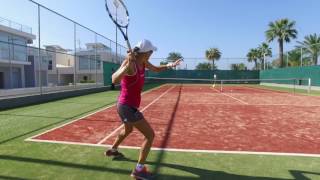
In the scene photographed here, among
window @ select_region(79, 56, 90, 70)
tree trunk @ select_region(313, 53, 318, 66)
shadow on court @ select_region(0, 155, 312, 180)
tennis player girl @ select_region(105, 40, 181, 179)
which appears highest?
tree trunk @ select_region(313, 53, 318, 66)

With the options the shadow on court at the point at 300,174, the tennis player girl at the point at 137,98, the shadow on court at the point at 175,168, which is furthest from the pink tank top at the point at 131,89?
the shadow on court at the point at 300,174

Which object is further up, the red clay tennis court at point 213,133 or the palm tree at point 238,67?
the palm tree at point 238,67

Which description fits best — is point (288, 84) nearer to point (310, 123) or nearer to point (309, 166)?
point (310, 123)

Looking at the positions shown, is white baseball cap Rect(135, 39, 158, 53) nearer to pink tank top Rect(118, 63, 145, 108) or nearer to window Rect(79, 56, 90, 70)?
pink tank top Rect(118, 63, 145, 108)

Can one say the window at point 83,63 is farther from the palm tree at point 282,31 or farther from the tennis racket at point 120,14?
the palm tree at point 282,31

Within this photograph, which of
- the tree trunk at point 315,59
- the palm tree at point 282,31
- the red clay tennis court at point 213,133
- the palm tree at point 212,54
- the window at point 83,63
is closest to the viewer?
the red clay tennis court at point 213,133

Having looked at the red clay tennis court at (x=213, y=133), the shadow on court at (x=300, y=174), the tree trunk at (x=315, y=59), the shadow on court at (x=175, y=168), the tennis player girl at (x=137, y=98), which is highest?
the tree trunk at (x=315, y=59)

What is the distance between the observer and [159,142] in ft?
25.1

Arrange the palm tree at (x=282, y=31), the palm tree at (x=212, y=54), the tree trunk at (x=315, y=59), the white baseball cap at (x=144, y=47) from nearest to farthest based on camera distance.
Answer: the white baseball cap at (x=144, y=47) → the tree trunk at (x=315, y=59) → the palm tree at (x=282, y=31) → the palm tree at (x=212, y=54)

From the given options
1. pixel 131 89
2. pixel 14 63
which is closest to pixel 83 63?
pixel 14 63

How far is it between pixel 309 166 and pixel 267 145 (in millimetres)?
1561

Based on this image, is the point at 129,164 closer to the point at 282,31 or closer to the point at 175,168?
the point at 175,168

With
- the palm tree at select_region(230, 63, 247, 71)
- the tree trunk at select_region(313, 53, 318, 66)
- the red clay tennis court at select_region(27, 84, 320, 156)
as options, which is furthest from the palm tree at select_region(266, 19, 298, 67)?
the red clay tennis court at select_region(27, 84, 320, 156)

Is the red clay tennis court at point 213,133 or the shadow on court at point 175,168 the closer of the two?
the shadow on court at point 175,168
